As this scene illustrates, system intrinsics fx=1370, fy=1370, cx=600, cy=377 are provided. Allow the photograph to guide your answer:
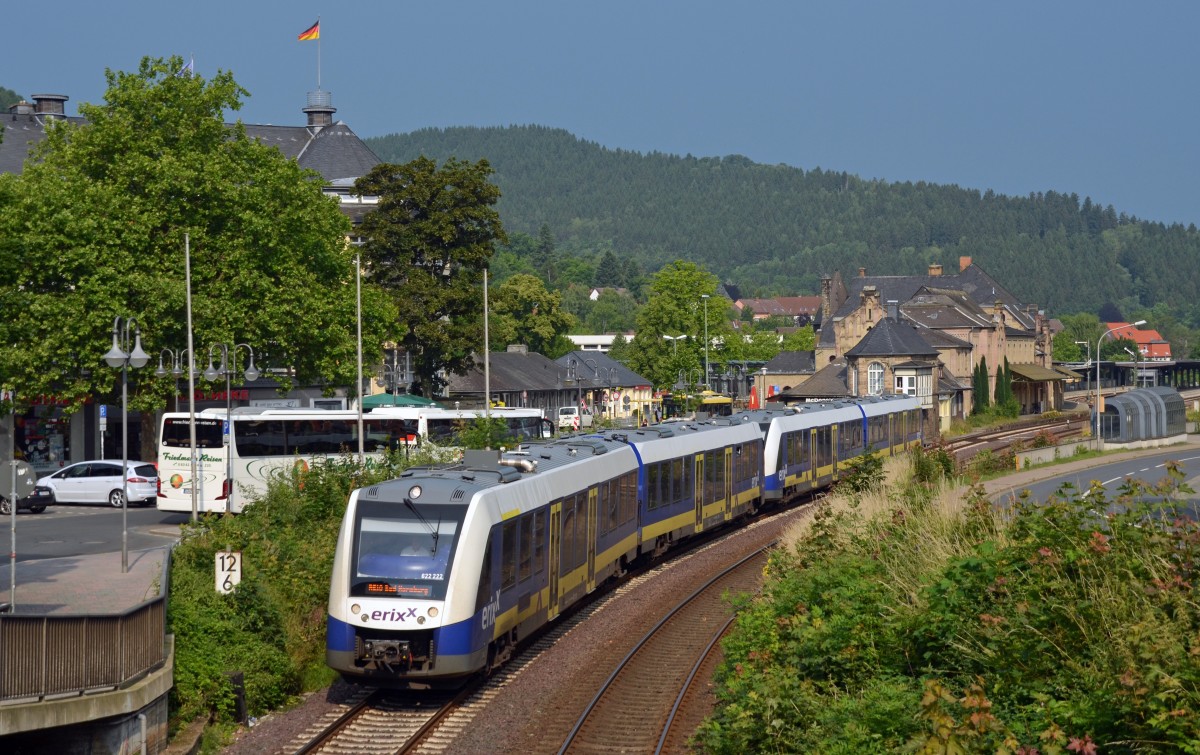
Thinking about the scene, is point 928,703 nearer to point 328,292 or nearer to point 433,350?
point 328,292

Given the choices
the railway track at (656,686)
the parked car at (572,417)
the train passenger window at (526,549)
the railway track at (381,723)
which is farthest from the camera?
the parked car at (572,417)

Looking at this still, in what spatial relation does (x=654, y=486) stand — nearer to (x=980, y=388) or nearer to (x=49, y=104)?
(x=49, y=104)

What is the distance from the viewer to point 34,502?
4097 centimetres

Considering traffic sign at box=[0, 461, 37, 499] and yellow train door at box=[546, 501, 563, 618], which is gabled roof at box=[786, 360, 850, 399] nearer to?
yellow train door at box=[546, 501, 563, 618]

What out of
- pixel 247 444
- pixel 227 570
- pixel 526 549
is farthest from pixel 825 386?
pixel 227 570

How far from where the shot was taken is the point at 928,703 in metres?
11.3

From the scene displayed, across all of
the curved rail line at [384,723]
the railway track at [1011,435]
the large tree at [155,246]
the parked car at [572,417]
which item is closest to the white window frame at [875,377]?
the railway track at [1011,435]

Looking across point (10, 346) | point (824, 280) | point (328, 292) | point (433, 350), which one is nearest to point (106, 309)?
point (10, 346)

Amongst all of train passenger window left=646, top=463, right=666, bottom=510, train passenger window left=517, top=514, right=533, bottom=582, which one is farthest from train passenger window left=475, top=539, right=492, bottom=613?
train passenger window left=646, top=463, right=666, bottom=510

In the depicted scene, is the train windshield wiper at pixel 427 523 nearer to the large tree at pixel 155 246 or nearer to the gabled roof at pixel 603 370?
the large tree at pixel 155 246

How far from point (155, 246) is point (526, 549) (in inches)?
1067

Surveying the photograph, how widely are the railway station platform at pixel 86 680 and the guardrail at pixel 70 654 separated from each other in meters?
0.01

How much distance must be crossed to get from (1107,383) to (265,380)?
382 ft

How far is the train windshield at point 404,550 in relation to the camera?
17.8 m
